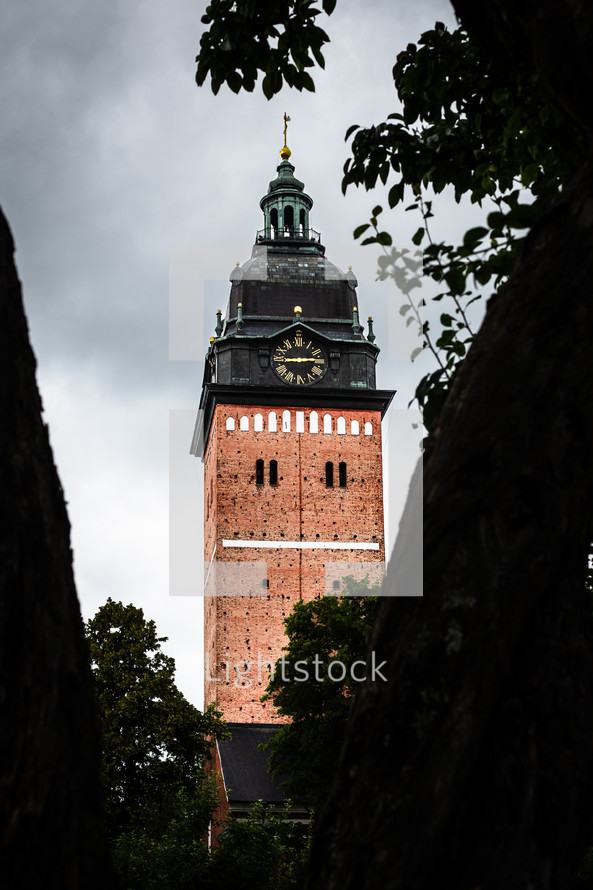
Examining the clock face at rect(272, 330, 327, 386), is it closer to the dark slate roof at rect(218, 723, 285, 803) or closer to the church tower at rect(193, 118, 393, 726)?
the church tower at rect(193, 118, 393, 726)

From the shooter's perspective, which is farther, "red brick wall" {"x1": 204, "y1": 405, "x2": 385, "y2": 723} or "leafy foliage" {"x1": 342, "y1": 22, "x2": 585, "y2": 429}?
"red brick wall" {"x1": 204, "y1": 405, "x2": 385, "y2": 723}

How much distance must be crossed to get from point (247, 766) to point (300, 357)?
1893cm

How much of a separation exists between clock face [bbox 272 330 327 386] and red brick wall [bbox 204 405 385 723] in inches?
70.4

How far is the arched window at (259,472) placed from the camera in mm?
52969

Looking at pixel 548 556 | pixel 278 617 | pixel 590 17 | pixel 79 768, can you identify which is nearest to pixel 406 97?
pixel 590 17

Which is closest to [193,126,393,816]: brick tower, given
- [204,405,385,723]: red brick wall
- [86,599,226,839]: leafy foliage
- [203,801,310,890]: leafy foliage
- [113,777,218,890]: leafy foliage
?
[204,405,385,723]: red brick wall

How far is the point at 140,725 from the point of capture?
28641 millimetres

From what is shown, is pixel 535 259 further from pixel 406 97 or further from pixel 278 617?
pixel 278 617

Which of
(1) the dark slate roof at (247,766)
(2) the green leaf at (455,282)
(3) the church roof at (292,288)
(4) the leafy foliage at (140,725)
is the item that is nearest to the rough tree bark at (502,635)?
(2) the green leaf at (455,282)

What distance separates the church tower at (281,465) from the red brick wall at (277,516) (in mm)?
51

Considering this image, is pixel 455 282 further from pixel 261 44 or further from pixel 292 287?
pixel 292 287

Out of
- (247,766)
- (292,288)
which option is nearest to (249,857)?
(247,766)

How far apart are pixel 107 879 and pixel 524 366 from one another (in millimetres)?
1597

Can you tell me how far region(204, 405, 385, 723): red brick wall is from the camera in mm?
50250
